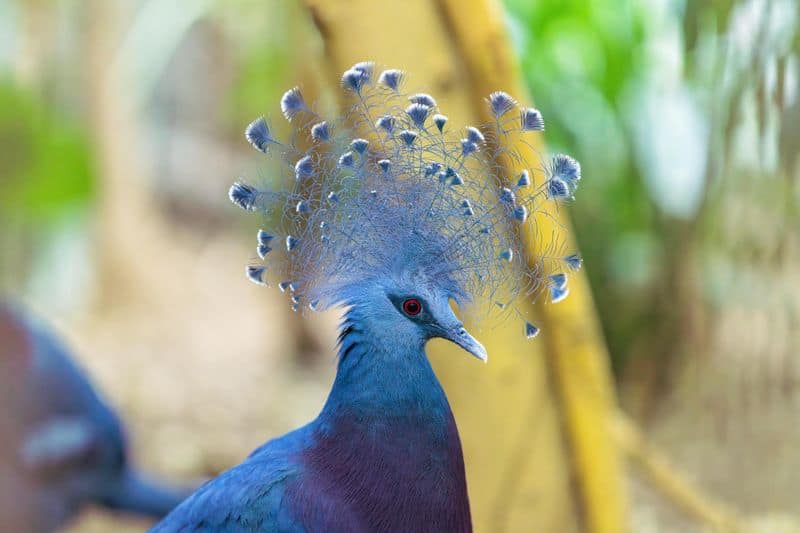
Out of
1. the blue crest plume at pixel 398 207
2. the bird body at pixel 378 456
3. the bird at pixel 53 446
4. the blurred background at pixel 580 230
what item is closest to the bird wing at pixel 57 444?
the bird at pixel 53 446

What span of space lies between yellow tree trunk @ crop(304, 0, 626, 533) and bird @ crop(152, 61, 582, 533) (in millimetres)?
348

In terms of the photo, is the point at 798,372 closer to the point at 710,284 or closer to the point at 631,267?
the point at 710,284

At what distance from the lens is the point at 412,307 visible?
3.27ft

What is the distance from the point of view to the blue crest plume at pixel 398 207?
3.23 feet

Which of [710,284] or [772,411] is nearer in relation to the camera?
[772,411]

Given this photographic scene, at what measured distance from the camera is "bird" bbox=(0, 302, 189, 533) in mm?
1986

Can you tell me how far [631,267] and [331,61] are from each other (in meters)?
2.04

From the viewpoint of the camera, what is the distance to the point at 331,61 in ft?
4.37

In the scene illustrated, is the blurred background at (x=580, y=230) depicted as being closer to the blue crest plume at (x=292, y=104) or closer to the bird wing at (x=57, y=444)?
the blue crest plume at (x=292, y=104)

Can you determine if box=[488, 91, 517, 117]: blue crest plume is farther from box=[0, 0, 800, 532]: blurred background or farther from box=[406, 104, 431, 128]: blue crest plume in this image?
box=[0, 0, 800, 532]: blurred background

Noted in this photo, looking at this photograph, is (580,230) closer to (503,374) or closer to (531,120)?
(503,374)

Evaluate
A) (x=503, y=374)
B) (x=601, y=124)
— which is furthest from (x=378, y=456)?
(x=601, y=124)

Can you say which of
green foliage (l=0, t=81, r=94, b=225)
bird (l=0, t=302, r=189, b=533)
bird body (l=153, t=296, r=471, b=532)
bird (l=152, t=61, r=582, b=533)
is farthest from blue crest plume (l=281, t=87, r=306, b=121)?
green foliage (l=0, t=81, r=94, b=225)

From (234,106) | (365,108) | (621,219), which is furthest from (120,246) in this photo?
(365,108)
